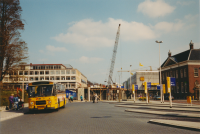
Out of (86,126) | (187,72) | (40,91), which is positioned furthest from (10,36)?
(187,72)

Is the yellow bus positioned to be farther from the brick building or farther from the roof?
the roof

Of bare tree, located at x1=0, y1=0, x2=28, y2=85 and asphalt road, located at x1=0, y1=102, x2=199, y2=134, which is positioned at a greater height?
bare tree, located at x1=0, y1=0, x2=28, y2=85

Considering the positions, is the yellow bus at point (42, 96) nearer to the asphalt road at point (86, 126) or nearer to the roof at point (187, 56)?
the asphalt road at point (86, 126)

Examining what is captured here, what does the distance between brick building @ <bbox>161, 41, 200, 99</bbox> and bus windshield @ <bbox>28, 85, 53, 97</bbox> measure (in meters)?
43.5

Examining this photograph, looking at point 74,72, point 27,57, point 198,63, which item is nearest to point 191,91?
point 198,63

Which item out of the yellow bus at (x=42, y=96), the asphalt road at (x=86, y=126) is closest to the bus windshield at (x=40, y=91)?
the yellow bus at (x=42, y=96)

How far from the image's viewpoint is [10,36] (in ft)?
90.1

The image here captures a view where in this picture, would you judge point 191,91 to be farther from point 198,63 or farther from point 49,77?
point 49,77

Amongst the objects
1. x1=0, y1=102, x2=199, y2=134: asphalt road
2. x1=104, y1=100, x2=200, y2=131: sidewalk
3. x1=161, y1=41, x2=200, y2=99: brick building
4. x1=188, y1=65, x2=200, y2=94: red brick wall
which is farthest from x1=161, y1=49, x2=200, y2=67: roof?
x1=0, y1=102, x2=199, y2=134: asphalt road

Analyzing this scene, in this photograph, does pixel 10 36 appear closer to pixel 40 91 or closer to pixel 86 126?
pixel 40 91

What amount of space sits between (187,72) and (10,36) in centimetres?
4667

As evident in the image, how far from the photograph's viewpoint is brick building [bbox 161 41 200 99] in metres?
56.0

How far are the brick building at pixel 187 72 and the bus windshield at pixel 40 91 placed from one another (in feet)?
143

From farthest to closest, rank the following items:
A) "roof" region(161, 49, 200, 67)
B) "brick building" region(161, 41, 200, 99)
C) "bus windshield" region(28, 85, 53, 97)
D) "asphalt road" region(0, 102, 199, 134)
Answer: "roof" region(161, 49, 200, 67)
"brick building" region(161, 41, 200, 99)
"bus windshield" region(28, 85, 53, 97)
"asphalt road" region(0, 102, 199, 134)
